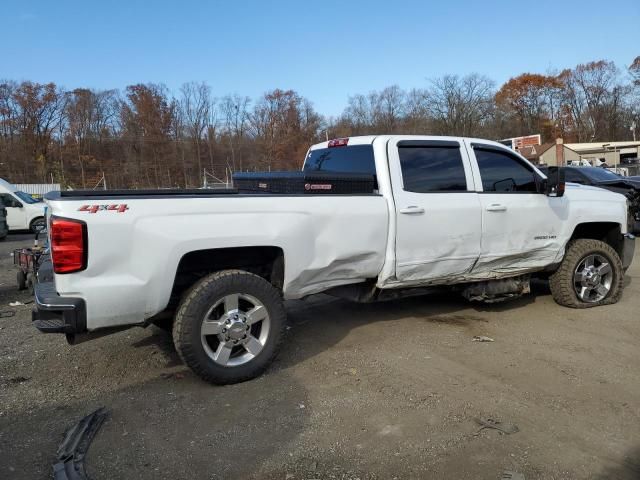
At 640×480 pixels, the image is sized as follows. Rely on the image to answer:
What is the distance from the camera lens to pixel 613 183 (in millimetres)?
11797

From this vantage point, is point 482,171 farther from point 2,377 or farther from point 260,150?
point 260,150

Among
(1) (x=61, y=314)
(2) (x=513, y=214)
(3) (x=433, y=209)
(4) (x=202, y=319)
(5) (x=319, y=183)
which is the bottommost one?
(4) (x=202, y=319)

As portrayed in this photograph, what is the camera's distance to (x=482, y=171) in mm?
5281

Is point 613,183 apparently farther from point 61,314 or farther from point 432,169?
point 61,314

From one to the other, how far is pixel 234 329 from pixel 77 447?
4.25 ft

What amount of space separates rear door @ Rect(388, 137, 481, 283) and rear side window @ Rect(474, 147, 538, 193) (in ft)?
0.78

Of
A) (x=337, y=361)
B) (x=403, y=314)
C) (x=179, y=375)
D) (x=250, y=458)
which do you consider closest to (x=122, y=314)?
(x=179, y=375)

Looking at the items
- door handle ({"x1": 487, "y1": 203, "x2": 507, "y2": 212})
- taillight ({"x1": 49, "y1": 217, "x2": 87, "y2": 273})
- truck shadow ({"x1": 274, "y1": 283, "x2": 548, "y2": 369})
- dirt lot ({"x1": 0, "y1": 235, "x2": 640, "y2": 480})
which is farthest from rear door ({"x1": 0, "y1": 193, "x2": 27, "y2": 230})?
door handle ({"x1": 487, "y1": 203, "x2": 507, "y2": 212})

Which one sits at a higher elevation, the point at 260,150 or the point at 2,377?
the point at 260,150

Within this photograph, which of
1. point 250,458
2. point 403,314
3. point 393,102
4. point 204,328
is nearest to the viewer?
point 250,458

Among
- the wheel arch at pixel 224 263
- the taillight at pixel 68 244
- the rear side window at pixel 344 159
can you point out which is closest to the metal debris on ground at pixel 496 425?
the wheel arch at pixel 224 263

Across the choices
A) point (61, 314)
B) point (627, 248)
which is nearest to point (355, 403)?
point (61, 314)

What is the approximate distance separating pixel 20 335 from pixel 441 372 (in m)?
4.25

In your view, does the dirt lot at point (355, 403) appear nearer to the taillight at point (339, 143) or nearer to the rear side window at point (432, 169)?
the rear side window at point (432, 169)
